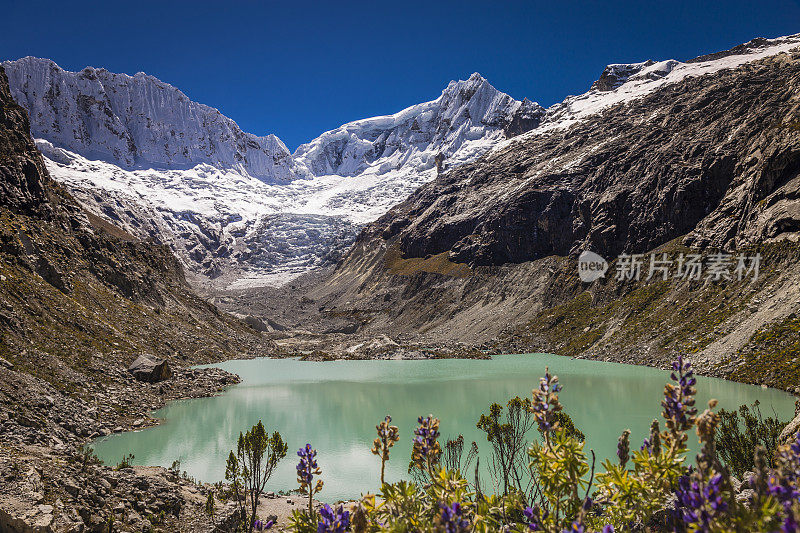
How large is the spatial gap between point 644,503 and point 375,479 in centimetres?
1316

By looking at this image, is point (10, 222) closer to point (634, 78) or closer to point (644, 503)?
point (644, 503)

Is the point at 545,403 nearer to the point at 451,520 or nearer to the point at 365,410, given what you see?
the point at 451,520

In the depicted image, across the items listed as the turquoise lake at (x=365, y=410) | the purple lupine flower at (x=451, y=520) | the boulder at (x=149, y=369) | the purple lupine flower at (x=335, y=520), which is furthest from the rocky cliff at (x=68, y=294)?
the purple lupine flower at (x=451, y=520)

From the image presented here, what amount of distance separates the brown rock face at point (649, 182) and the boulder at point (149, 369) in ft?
199

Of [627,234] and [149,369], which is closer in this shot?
[149,369]

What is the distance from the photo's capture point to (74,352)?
94.0 feet

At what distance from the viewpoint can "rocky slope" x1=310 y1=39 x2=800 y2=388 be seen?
4656 cm

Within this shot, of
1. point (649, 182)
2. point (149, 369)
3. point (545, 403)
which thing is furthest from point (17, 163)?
point (649, 182)

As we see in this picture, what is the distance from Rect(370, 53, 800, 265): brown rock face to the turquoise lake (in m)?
28.7

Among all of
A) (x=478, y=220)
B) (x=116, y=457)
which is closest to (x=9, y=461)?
(x=116, y=457)

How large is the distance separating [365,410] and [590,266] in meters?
61.0

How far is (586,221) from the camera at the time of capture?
8894 centimetres

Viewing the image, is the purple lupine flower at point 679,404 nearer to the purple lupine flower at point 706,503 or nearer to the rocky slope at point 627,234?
the purple lupine flower at point 706,503

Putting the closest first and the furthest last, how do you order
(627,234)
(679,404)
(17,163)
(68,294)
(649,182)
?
1. (679,404)
2. (68,294)
3. (17,163)
4. (627,234)
5. (649,182)
